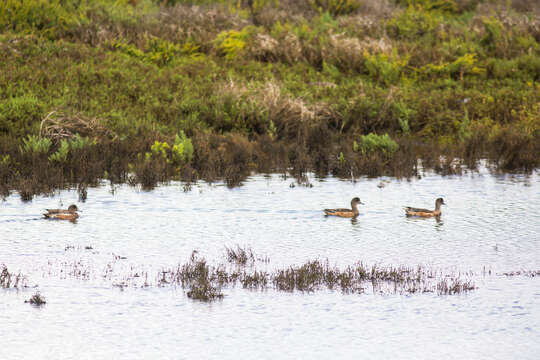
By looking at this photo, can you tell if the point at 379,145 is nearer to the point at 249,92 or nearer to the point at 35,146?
the point at 249,92

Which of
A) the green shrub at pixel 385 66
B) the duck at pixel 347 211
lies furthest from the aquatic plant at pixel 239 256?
the green shrub at pixel 385 66

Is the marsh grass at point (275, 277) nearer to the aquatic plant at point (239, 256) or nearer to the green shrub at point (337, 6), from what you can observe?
the aquatic plant at point (239, 256)

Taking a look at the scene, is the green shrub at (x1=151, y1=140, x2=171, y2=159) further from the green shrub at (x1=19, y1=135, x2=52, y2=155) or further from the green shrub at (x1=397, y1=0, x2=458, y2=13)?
the green shrub at (x1=397, y1=0, x2=458, y2=13)

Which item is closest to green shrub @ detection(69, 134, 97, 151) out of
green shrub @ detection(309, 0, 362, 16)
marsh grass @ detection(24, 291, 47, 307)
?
marsh grass @ detection(24, 291, 47, 307)

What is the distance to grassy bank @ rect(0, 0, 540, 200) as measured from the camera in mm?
19906

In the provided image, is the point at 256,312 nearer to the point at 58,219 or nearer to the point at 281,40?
the point at 58,219

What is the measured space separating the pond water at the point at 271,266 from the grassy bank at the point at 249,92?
2.32 metres

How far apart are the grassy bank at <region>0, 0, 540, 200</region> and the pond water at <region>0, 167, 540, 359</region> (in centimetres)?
232

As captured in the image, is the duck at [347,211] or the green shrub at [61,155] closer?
the duck at [347,211]

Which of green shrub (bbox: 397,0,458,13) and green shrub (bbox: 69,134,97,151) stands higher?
green shrub (bbox: 397,0,458,13)

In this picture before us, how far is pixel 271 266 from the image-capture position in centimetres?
1069

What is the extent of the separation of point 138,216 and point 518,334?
7684mm

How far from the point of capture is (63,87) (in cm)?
2470

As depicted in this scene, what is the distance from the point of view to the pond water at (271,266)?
305 inches
